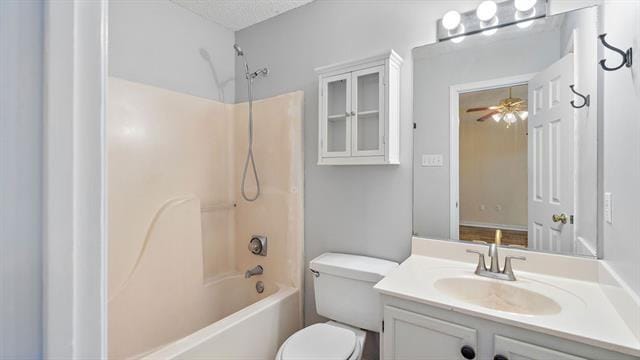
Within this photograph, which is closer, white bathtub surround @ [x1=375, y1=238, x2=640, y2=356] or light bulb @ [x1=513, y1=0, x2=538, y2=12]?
white bathtub surround @ [x1=375, y1=238, x2=640, y2=356]

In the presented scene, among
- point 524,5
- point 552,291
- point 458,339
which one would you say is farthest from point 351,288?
point 524,5

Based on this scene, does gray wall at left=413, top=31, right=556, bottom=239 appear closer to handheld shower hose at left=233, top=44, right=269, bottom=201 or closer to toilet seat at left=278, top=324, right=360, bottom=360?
toilet seat at left=278, top=324, right=360, bottom=360

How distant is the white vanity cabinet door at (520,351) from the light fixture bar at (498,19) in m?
1.41

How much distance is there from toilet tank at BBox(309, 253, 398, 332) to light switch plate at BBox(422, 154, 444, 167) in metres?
0.60

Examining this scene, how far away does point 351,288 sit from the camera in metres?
1.66

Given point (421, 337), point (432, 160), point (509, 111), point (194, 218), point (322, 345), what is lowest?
point (322, 345)

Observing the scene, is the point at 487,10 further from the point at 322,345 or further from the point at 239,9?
the point at 322,345

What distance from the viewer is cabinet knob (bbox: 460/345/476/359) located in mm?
1052

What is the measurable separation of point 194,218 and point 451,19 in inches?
77.3

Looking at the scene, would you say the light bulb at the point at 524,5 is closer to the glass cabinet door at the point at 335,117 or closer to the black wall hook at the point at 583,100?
the black wall hook at the point at 583,100

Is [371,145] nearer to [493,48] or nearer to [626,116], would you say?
[493,48]

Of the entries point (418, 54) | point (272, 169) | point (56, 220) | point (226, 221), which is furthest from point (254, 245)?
point (56, 220)

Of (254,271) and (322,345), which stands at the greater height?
(254,271)

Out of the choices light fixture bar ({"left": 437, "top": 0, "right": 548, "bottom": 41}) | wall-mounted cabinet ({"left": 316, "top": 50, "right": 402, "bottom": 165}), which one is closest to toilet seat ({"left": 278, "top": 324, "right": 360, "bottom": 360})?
wall-mounted cabinet ({"left": 316, "top": 50, "right": 402, "bottom": 165})
